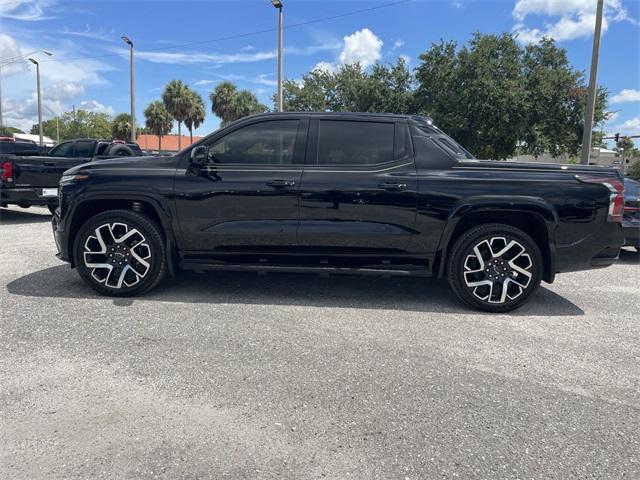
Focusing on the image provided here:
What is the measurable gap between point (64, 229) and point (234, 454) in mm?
3292

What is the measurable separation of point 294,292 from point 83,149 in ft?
29.1

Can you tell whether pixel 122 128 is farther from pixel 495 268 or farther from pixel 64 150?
pixel 495 268

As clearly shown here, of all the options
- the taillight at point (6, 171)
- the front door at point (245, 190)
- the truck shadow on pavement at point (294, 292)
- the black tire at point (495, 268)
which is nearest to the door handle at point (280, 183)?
the front door at point (245, 190)

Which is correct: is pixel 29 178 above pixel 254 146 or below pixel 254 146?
below

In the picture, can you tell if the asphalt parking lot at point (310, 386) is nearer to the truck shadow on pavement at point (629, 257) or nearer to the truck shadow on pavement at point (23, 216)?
the truck shadow on pavement at point (629, 257)

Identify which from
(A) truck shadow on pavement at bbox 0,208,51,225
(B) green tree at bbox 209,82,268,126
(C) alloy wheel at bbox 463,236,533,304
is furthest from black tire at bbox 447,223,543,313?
(B) green tree at bbox 209,82,268,126

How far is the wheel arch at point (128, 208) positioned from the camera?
14.5 ft

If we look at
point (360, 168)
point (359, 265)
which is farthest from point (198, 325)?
point (360, 168)

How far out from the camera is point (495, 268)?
434 cm

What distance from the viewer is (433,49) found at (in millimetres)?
23656

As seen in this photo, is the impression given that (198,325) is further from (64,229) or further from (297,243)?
(64,229)

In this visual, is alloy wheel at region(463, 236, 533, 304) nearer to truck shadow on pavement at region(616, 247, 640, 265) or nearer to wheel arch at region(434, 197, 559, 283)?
wheel arch at region(434, 197, 559, 283)

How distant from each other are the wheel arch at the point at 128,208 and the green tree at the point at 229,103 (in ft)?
140

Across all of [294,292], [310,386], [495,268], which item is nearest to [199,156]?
[294,292]
